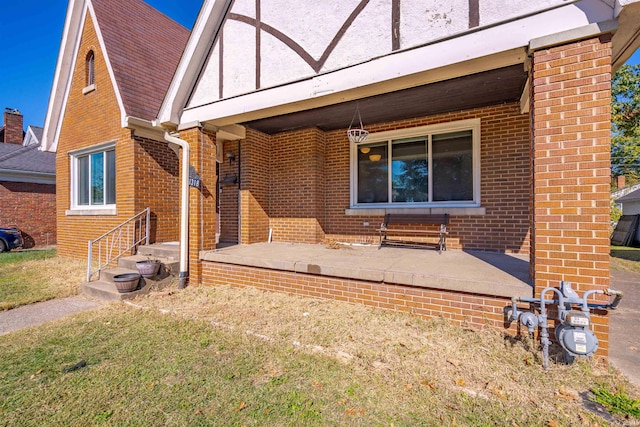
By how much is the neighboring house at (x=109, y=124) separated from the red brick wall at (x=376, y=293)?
123 inches

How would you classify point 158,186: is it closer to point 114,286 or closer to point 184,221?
point 184,221

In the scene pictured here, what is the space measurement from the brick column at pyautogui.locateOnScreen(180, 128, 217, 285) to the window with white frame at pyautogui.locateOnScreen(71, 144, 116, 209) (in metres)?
3.54

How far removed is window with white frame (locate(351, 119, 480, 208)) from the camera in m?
6.12

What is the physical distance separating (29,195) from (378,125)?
1395 cm

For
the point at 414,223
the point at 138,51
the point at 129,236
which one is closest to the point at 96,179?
the point at 129,236

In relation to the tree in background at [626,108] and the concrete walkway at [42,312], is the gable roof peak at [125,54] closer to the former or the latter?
the concrete walkway at [42,312]

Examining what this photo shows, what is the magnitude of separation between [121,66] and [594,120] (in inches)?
361

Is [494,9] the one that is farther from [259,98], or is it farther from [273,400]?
[273,400]

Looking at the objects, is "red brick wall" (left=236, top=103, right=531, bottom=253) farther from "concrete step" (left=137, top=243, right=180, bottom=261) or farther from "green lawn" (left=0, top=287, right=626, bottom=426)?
"green lawn" (left=0, top=287, right=626, bottom=426)

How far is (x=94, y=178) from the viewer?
838 cm

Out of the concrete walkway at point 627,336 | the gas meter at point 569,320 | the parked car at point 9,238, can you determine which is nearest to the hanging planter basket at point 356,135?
the gas meter at point 569,320

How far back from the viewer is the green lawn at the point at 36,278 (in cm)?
522

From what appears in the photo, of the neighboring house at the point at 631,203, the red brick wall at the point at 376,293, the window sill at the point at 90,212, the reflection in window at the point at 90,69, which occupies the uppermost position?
the reflection in window at the point at 90,69

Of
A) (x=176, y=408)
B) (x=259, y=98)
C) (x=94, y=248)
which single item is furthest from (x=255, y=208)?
(x=176, y=408)
